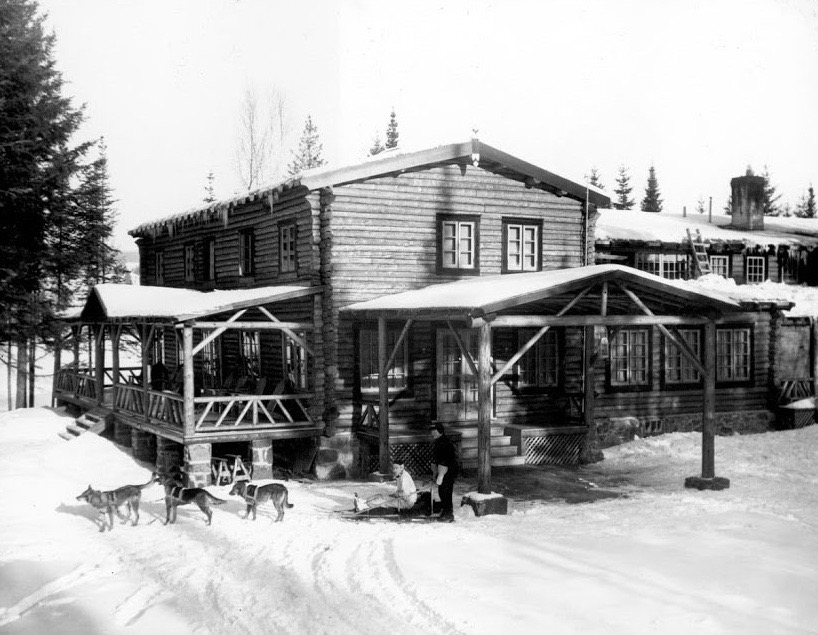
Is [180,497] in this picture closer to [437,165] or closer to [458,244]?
[458,244]

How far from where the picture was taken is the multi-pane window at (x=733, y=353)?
24.0 metres

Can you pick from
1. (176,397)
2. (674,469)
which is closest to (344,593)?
(176,397)

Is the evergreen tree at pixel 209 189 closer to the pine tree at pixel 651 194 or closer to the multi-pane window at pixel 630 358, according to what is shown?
the pine tree at pixel 651 194

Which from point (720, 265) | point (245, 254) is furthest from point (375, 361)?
point (720, 265)

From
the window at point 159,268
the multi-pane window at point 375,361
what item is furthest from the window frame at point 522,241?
the window at point 159,268

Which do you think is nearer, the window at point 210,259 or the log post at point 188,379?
the log post at point 188,379

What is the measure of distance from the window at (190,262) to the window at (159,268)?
2589mm

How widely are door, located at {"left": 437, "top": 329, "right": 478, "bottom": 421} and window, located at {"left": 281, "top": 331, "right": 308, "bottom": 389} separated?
3178mm

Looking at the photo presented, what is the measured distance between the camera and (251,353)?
74.1 ft

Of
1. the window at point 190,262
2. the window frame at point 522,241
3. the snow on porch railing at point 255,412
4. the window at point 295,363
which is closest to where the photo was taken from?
the snow on porch railing at point 255,412

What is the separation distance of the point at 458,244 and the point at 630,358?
619 centimetres

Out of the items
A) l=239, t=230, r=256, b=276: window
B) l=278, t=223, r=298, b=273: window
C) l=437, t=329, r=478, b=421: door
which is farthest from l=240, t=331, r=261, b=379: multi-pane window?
l=437, t=329, r=478, b=421: door

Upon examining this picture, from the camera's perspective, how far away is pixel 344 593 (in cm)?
955

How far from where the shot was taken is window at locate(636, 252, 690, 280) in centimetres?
2617
